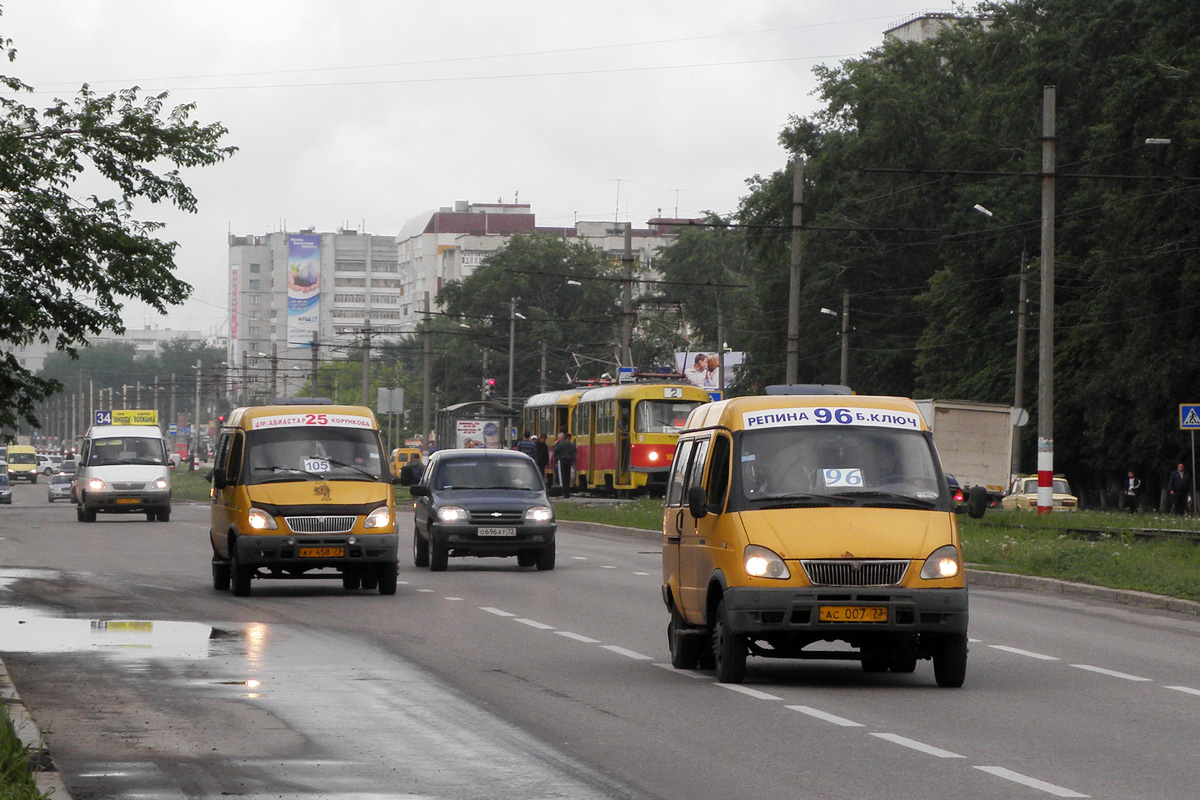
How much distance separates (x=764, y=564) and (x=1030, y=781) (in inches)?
158

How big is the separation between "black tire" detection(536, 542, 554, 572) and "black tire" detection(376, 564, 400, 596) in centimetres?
522

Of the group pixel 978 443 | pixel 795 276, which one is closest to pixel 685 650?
pixel 795 276

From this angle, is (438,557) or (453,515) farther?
(438,557)

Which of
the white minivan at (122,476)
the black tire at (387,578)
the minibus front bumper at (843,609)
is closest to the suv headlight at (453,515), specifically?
the black tire at (387,578)

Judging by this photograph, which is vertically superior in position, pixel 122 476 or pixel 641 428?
pixel 641 428

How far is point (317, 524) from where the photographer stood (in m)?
21.8

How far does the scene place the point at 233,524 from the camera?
875 inches

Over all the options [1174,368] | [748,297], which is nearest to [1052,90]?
[1174,368]

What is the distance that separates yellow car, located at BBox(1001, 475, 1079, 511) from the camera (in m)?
53.7

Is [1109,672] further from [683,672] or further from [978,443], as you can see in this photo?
[978,443]

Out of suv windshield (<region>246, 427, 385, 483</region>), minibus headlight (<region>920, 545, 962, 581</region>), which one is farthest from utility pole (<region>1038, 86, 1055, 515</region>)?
minibus headlight (<region>920, 545, 962, 581</region>)

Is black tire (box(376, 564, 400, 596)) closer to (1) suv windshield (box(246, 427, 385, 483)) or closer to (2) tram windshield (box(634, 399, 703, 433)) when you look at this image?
(1) suv windshield (box(246, 427, 385, 483))

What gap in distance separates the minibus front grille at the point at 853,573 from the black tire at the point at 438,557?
14970 mm

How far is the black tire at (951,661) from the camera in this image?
13.1m
